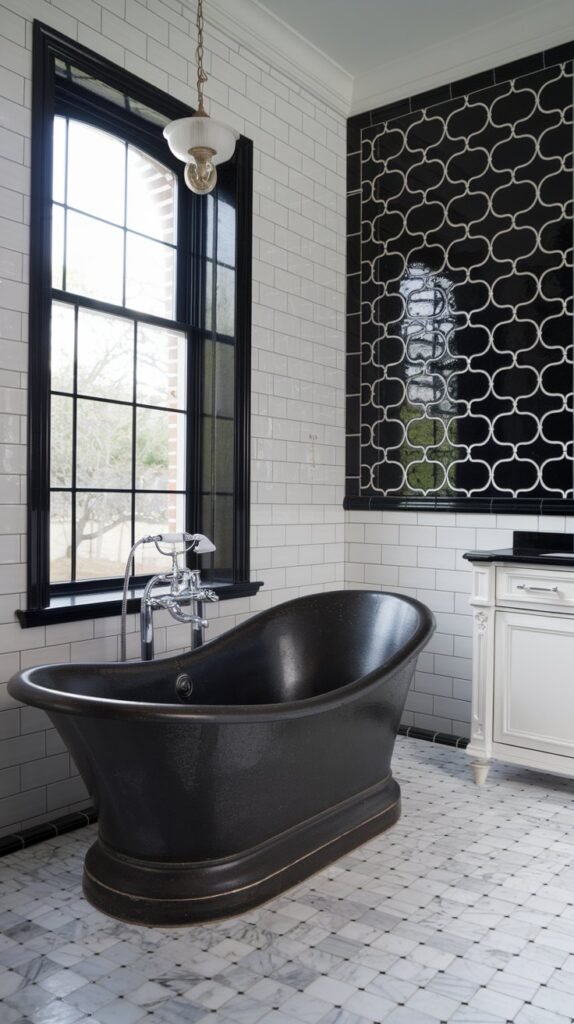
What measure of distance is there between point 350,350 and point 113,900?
3.04 meters

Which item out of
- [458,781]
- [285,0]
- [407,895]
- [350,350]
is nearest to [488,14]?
[285,0]

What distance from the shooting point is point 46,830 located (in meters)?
2.76

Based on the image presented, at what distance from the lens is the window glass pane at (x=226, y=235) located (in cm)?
365

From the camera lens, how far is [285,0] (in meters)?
3.60

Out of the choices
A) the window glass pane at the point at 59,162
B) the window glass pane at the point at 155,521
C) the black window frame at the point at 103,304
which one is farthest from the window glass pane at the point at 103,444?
the window glass pane at the point at 59,162

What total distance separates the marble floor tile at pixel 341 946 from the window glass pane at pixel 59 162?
234 cm

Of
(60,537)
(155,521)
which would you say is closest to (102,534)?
(60,537)

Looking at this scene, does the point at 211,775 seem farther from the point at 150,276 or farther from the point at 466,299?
the point at 466,299

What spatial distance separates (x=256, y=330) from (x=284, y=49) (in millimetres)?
1383

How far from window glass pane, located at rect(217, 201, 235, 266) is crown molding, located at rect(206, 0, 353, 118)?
2.48 ft

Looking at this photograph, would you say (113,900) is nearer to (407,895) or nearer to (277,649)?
(407,895)

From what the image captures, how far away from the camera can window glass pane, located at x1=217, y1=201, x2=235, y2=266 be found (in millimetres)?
3652

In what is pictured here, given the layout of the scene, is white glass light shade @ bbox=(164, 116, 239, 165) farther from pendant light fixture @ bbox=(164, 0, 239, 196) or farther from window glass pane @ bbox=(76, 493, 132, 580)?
window glass pane @ bbox=(76, 493, 132, 580)

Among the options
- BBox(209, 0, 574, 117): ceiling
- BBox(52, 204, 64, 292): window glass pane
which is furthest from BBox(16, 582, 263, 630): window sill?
BBox(209, 0, 574, 117): ceiling
